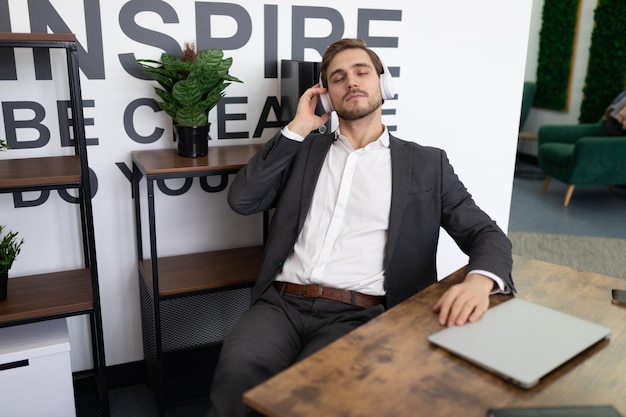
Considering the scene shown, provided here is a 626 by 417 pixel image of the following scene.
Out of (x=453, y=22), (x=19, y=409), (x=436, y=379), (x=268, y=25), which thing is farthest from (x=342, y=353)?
(x=453, y=22)

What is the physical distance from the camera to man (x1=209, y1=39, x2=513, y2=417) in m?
1.85

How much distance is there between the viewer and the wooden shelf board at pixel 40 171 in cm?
187

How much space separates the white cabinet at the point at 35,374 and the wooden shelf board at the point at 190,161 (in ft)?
2.21

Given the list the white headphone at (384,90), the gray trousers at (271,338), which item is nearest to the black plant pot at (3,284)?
the gray trousers at (271,338)

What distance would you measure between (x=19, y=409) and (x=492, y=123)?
96.0 inches

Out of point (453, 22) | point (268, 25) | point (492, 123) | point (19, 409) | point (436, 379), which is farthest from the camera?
point (492, 123)

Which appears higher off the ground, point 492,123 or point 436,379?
point 492,123

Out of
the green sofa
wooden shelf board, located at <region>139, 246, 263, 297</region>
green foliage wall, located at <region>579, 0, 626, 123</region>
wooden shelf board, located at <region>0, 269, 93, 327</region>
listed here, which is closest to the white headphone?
wooden shelf board, located at <region>139, 246, 263, 297</region>

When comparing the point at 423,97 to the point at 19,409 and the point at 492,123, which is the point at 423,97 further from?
the point at 19,409

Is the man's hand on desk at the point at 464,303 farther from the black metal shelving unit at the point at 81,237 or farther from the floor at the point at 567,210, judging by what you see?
the floor at the point at 567,210

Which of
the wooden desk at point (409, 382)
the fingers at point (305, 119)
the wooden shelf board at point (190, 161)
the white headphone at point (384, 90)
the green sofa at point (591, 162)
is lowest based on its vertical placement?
the green sofa at point (591, 162)

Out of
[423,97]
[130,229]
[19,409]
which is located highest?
[423,97]

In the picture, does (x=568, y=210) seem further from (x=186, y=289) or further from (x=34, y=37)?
(x=34, y=37)

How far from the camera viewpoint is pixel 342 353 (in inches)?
47.6
